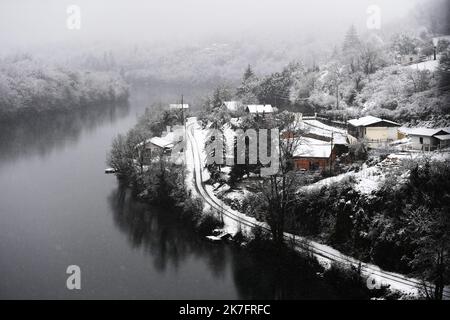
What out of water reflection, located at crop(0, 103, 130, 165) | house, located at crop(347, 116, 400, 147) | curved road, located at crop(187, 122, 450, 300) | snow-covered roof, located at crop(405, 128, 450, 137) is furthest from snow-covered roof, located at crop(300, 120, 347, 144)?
water reflection, located at crop(0, 103, 130, 165)

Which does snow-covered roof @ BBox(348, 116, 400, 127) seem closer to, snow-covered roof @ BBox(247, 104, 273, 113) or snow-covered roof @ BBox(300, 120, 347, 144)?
snow-covered roof @ BBox(300, 120, 347, 144)

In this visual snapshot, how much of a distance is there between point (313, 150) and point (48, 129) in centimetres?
2098

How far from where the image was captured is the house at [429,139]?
17438 mm

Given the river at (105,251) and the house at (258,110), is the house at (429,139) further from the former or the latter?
the house at (258,110)

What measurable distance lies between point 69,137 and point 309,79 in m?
15.3

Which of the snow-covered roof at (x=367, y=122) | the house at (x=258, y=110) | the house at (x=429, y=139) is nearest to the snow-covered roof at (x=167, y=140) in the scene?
the house at (x=258, y=110)

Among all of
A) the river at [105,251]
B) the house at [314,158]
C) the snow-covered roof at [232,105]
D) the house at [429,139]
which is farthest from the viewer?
the snow-covered roof at [232,105]

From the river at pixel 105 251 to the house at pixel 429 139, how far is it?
7096 millimetres

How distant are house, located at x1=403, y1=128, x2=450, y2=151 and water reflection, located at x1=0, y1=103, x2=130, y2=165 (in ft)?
60.2

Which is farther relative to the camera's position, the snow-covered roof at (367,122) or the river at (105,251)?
the snow-covered roof at (367,122)

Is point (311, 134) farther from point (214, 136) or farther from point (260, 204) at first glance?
point (260, 204)

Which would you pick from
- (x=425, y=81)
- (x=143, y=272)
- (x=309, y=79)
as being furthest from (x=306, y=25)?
(x=143, y=272)

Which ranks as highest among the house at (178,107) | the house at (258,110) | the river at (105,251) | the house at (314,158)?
the house at (178,107)

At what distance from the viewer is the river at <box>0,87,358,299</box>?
13.3 metres
